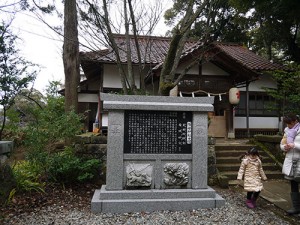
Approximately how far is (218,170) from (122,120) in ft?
13.2

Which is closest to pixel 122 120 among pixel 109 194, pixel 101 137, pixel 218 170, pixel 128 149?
pixel 128 149

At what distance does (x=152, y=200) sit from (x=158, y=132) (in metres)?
1.40

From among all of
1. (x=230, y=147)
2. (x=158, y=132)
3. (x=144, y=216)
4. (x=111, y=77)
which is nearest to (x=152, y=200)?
(x=144, y=216)

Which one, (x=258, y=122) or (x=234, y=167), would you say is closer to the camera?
(x=234, y=167)

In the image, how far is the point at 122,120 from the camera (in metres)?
5.09

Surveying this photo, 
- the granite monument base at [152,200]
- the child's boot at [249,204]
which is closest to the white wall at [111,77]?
the granite monument base at [152,200]

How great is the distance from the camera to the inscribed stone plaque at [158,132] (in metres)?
5.16

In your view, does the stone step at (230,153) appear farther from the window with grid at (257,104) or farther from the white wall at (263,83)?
the white wall at (263,83)

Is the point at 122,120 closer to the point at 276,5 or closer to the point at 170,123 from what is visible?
the point at 170,123

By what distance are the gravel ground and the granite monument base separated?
119mm

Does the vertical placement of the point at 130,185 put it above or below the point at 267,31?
below

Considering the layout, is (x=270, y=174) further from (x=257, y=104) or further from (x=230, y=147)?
(x=257, y=104)

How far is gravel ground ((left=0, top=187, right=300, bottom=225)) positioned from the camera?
425 centimetres

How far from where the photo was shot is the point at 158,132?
A: 17.2ft
